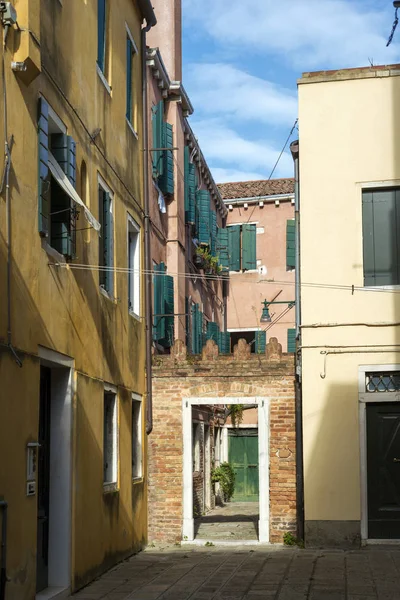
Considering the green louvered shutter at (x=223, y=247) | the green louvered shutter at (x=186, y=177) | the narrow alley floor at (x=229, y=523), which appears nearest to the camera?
the narrow alley floor at (x=229, y=523)

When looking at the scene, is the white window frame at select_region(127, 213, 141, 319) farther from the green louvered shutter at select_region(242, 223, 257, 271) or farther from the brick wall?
the green louvered shutter at select_region(242, 223, 257, 271)

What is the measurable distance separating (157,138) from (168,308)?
3072 mm

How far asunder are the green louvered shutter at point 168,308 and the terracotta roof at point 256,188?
35.7 feet

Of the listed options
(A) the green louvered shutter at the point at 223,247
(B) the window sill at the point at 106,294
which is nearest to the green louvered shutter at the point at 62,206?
(B) the window sill at the point at 106,294

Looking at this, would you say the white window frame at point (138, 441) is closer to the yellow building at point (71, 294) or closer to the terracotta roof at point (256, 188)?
the yellow building at point (71, 294)

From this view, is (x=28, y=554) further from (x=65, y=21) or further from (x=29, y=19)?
(x=65, y=21)

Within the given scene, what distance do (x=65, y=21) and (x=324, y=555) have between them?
747 cm

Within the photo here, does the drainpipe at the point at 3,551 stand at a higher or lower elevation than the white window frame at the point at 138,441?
lower

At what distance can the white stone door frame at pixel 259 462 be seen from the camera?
14.2 metres

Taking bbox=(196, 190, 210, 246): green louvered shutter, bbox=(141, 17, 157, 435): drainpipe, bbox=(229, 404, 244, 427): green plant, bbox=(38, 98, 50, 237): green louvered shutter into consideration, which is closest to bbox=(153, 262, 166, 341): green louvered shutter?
bbox=(141, 17, 157, 435): drainpipe

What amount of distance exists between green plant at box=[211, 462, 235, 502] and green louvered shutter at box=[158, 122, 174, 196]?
26.1ft

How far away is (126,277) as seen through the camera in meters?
13.3

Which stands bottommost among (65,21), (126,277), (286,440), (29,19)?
(286,440)

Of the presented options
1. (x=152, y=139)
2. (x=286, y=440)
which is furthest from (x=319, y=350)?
(x=152, y=139)
